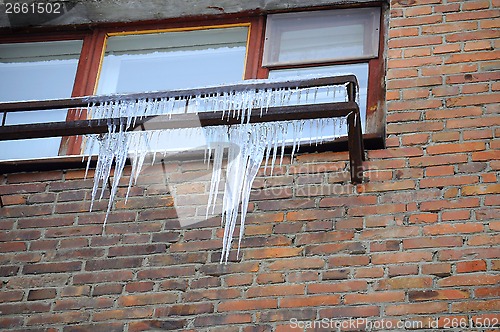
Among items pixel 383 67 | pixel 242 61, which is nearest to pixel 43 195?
pixel 242 61

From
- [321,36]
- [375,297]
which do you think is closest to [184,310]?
[375,297]

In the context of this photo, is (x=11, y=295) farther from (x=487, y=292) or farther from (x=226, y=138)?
(x=487, y=292)

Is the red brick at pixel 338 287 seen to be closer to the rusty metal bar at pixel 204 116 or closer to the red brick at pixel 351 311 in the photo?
the red brick at pixel 351 311

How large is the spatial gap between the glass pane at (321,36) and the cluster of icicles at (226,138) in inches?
24.8

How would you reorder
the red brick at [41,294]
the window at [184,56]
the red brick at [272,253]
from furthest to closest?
the window at [184,56]
the red brick at [41,294]
the red brick at [272,253]

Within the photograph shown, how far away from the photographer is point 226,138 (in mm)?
5277

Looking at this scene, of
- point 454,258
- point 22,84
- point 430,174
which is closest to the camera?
point 454,258

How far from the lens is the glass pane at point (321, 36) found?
6.12 metres

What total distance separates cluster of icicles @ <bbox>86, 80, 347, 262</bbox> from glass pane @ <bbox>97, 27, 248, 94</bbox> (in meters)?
0.76

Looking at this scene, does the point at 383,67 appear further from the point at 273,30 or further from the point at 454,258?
the point at 454,258

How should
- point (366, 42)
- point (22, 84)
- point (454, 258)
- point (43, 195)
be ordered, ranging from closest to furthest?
1. point (454, 258)
2. point (43, 195)
3. point (366, 42)
4. point (22, 84)

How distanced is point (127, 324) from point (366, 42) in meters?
2.45

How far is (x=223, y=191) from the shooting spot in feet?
17.6

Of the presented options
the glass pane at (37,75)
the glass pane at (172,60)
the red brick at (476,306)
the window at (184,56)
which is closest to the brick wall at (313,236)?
the red brick at (476,306)
